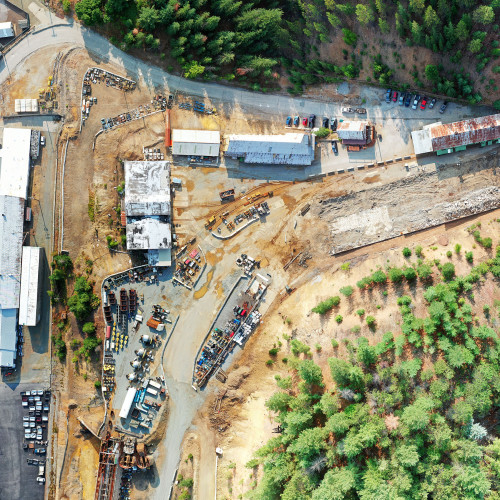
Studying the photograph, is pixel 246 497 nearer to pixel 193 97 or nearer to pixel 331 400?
pixel 331 400

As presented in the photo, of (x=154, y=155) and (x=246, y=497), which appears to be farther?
(x=154, y=155)

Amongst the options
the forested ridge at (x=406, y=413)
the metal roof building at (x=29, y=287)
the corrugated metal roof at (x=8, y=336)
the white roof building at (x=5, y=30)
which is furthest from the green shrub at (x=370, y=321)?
the white roof building at (x=5, y=30)

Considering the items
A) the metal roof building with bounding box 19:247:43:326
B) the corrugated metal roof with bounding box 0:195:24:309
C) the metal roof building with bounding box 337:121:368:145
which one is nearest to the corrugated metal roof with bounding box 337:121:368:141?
the metal roof building with bounding box 337:121:368:145

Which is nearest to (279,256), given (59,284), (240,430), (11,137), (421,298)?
(421,298)

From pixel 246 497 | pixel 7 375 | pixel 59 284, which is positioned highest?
pixel 59 284

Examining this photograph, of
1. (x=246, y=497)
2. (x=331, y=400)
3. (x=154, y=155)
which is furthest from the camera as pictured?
(x=154, y=155)

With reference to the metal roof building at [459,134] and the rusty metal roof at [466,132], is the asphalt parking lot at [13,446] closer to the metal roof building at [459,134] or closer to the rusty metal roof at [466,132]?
the metal roof building at [459,134]

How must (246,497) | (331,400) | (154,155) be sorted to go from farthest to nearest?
(154,155) < (246,497) < (331,400)
